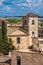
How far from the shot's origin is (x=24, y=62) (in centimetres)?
2712

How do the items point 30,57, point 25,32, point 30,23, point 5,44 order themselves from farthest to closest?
point 30,23 → point 25,32 → point 5,44 → point 30,57

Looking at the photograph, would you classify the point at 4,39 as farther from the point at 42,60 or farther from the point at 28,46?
the point at 42,60

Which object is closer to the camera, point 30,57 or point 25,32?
point 30,57

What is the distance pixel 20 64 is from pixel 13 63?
1.07 m

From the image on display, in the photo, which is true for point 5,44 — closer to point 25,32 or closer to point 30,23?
point 25,32

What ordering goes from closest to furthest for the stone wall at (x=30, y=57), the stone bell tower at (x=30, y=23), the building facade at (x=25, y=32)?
the stone wall at (x=30, y=57), the building facade at (x=25, y=32), the stone bell tower at (x=30, y=23)

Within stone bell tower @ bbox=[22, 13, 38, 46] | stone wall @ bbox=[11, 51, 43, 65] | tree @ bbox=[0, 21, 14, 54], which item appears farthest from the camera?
stone bell tower @ bbox=[22, 13, 38, 46]

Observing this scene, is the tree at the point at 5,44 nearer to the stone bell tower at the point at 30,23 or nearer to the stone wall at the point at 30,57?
the stone bell tower at the point at 30,23

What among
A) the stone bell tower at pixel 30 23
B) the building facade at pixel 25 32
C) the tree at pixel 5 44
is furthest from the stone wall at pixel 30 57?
the stone bell tower at pixel 30 23

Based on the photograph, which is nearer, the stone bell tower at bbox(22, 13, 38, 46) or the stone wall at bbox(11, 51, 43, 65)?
the stone wall at bbox(11, 51, 43, 65)

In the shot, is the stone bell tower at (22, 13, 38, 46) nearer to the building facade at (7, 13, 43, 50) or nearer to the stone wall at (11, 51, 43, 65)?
the building facade at (7, 13, 43, 50)

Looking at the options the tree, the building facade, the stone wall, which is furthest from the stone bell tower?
the stone wall

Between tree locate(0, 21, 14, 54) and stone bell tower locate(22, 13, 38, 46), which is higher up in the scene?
stone bell tower locate(22, 13, 38, 46)

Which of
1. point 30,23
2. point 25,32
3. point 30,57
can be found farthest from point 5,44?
point 30,57
